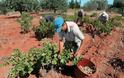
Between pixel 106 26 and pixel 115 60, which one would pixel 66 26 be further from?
pixel 106 26

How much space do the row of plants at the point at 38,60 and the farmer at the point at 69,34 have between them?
0.79ft

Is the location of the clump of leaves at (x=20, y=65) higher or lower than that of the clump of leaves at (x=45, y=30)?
higher

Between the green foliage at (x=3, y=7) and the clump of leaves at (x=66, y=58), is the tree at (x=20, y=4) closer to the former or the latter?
the green foliage at (x=3, y=7)

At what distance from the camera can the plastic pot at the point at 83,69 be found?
20.8 feet

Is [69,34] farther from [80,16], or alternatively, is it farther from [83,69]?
[80,16]

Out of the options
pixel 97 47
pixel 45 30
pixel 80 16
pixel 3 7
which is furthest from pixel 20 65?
pixel 3 7

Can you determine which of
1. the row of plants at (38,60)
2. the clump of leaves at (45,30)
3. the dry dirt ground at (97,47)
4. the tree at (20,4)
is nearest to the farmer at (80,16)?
the dry dirt ground at (97,47)

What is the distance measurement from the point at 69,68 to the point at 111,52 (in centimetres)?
437

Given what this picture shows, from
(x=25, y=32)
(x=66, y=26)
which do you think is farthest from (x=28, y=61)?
→ (x=25, y=32)

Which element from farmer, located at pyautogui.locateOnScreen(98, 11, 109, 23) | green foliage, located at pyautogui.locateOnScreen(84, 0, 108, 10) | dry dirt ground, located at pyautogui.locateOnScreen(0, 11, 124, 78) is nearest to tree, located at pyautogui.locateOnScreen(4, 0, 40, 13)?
dry dirt ground, located at pyautogui.locateOnScreen(0, 11, 124, 78)

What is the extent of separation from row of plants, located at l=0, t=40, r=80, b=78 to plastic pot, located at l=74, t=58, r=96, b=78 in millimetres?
206

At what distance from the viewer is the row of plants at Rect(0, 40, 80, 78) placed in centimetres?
634

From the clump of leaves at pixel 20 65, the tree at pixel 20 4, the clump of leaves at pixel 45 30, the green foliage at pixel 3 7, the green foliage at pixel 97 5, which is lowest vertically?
the green foliage at pixel 97 5

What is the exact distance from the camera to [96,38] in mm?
14125
